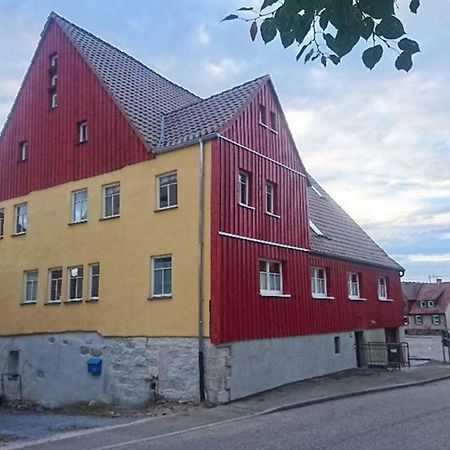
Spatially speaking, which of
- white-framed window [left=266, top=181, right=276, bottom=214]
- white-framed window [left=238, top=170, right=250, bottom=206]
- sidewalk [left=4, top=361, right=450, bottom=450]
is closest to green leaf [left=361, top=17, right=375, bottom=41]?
sidewalk [left=4, top=361, right=450, bottom=450]

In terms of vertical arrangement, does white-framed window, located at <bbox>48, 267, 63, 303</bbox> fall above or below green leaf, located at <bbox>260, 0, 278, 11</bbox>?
below

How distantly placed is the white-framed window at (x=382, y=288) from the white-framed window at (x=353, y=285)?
8.22 feet

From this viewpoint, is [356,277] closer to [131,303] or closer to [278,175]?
[278,175]

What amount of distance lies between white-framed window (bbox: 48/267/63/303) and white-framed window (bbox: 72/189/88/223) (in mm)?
1932

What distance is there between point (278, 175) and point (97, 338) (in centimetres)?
809

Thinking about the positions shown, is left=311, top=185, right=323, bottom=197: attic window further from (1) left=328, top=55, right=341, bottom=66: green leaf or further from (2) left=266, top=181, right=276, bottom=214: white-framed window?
(1) left=328, top=55, right=341, bottom=66: green leaf

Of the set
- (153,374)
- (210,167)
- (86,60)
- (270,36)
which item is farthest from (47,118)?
(270,36)

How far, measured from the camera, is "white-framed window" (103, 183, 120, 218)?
18.8m

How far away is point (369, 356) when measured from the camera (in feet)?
79.6

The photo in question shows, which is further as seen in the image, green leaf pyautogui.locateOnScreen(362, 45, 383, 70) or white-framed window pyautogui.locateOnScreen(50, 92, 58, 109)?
white-framed window pyautogui.locateOnScreen(50, 92, 58, 109)

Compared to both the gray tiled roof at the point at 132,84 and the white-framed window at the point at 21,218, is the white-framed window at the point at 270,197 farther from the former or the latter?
the white-framed window at the point at 21,218

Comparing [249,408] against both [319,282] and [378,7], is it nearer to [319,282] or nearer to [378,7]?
[319,282]

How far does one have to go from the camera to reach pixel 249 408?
14.4m

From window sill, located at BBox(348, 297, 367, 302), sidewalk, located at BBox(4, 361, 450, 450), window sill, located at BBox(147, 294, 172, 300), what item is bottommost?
sidewalk, located at BBox(4, 361, 450, 450)
